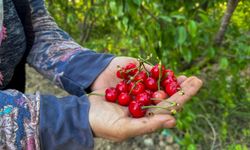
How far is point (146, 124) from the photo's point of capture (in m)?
1.07

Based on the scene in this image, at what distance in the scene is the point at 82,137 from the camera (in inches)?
41.1

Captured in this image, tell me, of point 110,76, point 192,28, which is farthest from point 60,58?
point 192,28

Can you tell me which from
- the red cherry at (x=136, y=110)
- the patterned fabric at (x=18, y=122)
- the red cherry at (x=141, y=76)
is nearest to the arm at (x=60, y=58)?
the red cherry at (x=141, y=76)

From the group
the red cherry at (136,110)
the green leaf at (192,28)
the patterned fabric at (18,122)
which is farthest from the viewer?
the green leaf at (192,28)

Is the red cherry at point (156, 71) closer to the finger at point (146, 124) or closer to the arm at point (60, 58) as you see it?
the arm at point (60, 58)

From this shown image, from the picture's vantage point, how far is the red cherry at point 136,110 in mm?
1145

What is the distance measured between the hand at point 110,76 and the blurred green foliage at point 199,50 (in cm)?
20

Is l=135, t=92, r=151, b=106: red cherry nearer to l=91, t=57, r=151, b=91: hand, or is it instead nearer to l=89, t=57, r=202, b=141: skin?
l=89, t=57, r=202, b=141: skin

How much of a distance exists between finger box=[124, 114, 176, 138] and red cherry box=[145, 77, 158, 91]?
0.87ft

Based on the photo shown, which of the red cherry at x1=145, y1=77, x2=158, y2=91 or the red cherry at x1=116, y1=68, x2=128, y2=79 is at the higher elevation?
the red cherry at x1=116, y1=68, x2=128, y2=79

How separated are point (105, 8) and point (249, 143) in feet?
3.78

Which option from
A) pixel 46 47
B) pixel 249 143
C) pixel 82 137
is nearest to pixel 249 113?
pixel 249 143

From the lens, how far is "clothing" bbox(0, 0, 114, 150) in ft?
3.27

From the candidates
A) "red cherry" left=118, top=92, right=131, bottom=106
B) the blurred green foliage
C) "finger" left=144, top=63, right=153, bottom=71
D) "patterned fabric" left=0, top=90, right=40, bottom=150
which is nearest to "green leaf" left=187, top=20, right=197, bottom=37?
the blurred green foliage
